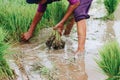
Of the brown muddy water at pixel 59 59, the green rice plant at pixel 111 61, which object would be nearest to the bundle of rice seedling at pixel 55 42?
the brown muddy water at pixel 59 59

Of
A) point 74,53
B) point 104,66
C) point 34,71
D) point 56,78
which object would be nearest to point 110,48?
point 104,66

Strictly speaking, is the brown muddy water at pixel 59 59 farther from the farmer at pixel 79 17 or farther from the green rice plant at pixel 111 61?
the green rice plant at pixel 111 61

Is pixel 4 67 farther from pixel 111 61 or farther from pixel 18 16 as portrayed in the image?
pixel 18 16

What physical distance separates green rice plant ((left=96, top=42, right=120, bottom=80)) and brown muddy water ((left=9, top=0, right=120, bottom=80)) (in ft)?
1.52

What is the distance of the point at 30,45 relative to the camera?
5.68 metres

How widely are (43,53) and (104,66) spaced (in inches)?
65.5

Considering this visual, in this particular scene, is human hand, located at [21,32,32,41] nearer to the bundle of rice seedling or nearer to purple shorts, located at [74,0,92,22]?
the bundle of rice seedling

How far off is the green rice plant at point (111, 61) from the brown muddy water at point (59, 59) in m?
0.46

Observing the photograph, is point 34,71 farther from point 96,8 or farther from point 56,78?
point 96,8

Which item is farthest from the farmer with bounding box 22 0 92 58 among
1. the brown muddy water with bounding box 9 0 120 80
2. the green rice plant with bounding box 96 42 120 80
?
the green rice plant with bounding box 96 42 120 80

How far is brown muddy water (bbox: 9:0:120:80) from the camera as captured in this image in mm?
4406

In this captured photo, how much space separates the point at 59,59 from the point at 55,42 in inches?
17.5

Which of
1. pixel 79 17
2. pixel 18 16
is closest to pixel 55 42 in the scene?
pixel 79 17

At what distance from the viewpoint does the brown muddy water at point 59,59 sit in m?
4.41
